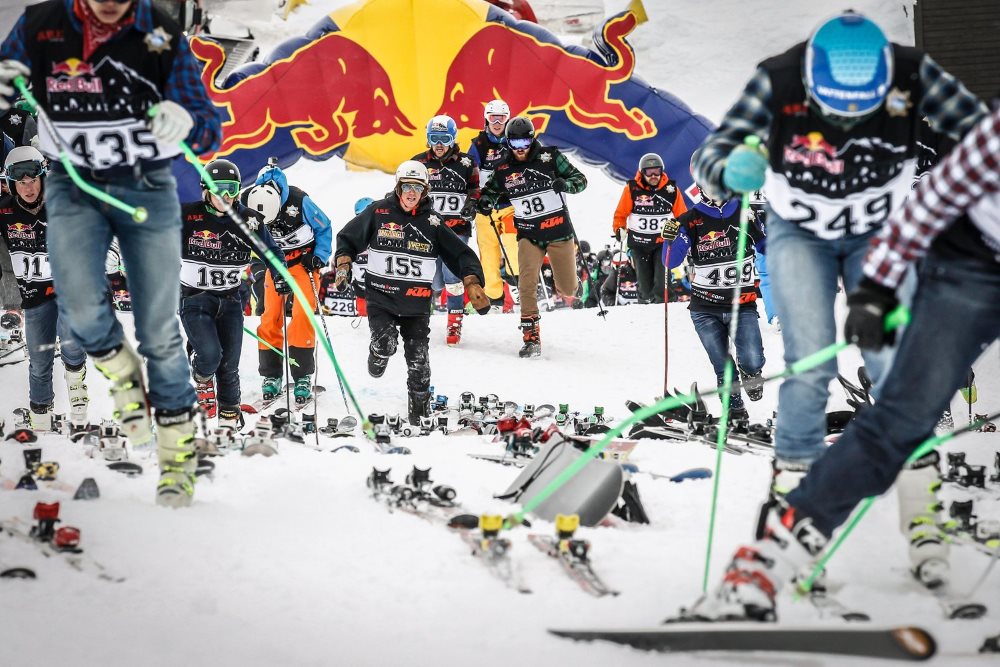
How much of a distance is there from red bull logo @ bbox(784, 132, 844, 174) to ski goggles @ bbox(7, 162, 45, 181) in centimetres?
613

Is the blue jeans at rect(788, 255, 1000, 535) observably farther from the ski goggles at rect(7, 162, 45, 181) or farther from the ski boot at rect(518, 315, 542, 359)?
the ski boot at rect(518, 315, 542, 359)

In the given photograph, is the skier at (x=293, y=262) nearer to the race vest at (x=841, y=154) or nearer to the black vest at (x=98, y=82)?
the black vest at (x=98, y=82)

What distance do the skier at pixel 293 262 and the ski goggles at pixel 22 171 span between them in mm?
1785

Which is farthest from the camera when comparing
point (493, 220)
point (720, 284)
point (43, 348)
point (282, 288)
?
point (493, 220)

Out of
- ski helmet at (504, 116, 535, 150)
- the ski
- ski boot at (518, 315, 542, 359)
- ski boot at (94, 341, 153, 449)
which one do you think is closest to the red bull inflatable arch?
ski helmet at (504, 116, 535, 150)

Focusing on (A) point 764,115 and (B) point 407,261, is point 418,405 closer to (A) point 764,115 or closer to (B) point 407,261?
(B) point 407,261

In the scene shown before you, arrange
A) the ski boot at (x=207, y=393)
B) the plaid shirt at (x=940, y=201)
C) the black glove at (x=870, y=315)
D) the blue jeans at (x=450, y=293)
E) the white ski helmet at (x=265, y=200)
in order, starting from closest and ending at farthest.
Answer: the plaid shirt at (x=940, y=201)
the black glove at (x=870, y=315)
the ski boot at (x=207, y=393)
the white ski helmet at (x=265, y=200)
the blue jeans at (x=450, y=293)

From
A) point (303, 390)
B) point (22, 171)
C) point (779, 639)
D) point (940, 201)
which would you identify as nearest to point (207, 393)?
point (303, 390)

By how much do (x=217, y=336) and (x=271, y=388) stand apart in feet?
5.19

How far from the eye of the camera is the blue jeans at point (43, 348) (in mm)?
7914

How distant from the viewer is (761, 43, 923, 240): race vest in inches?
145

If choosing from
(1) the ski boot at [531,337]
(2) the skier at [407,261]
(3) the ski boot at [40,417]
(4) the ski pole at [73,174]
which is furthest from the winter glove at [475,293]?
(4) the ski pole at [73,174]

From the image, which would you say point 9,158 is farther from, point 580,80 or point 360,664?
point 580,80

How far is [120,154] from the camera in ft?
13.2
